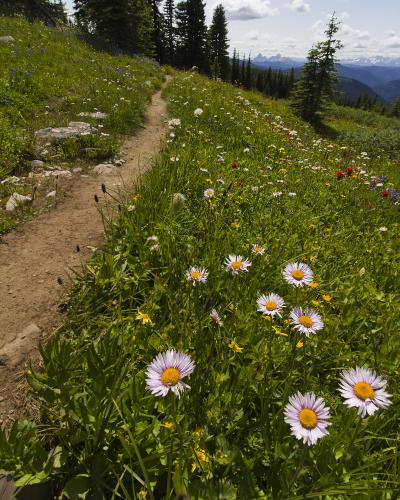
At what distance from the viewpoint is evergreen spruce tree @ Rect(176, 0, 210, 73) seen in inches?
2019

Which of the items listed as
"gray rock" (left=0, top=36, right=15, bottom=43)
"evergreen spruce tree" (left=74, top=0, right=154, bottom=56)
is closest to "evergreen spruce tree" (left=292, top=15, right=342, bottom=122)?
"evergreen spruce tree" (left=74, top=0, right=154, bottom=56)

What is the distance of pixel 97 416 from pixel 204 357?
2.59 feet

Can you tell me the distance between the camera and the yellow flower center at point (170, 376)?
161 cm

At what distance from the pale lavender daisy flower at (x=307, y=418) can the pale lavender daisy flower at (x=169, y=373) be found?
484mm

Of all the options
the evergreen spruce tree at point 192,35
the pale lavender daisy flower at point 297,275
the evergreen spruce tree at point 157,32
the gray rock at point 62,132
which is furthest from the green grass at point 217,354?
the evergreen spruce tree at point 192,35

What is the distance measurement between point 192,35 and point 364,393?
6080cm

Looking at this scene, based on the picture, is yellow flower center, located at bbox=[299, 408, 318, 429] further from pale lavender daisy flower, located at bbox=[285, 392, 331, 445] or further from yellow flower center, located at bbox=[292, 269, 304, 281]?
yellow flower center, located at bbox=[292, 269, 304, 281]

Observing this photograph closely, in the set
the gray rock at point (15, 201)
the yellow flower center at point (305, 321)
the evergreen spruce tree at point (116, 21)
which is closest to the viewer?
the yellow flower center at point (305, 321)

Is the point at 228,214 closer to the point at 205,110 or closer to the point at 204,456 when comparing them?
the point at 204,456

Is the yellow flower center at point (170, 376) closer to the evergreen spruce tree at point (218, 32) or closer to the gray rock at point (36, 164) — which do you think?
the gray rock at point (36, 164)

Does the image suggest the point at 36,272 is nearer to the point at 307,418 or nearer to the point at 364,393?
the point at 307,418

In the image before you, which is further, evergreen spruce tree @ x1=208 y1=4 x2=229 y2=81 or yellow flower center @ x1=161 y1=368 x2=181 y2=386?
evergreen spruce tree @ x1=208 y1=4 x2=229 y2=81

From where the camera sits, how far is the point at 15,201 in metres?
5.53

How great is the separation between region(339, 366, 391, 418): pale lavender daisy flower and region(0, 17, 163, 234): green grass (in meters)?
4.81
